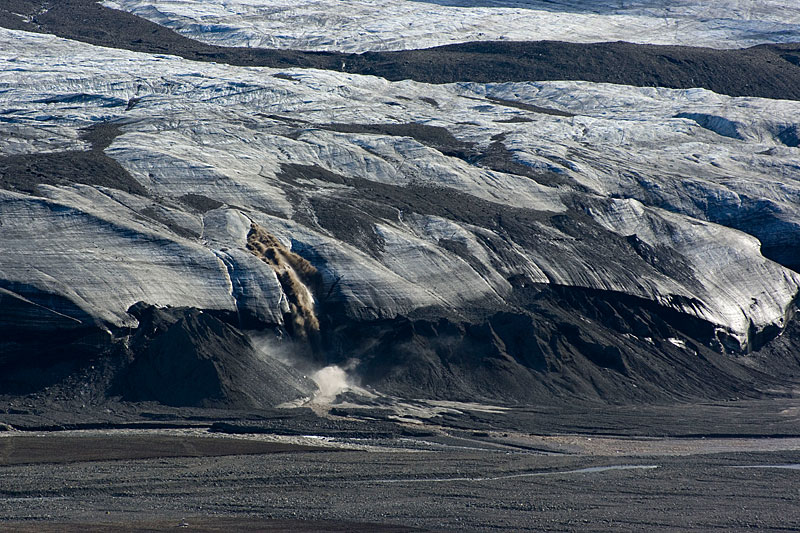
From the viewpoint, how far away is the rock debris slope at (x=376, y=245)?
3847cm

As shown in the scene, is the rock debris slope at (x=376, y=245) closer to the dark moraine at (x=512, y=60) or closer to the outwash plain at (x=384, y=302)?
the outwash plain at (x=384, y=302)

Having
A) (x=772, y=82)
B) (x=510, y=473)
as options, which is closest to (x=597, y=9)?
(x=772, y=82)

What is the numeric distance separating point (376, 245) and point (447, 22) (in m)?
54.0

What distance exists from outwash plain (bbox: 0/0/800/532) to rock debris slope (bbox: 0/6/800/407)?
0.15m

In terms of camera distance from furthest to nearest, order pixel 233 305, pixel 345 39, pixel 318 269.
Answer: pixel 345 39 < pixel 318 269 < pixel 233 305

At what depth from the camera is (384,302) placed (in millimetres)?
43438

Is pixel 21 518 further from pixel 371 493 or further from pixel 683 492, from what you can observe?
pixel 683 492

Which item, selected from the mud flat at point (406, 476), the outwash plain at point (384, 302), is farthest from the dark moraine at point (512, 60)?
the mud flat at point (406, 476)

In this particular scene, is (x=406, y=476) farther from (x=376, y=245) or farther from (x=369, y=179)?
(x=369, y=179)

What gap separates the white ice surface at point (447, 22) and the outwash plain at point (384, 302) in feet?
41.5

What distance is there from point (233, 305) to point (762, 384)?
930 inches

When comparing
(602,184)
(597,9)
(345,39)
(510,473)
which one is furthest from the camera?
(597,9)

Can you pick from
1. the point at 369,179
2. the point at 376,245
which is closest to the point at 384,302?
the point at 376,245

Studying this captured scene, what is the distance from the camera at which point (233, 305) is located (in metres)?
40.7
